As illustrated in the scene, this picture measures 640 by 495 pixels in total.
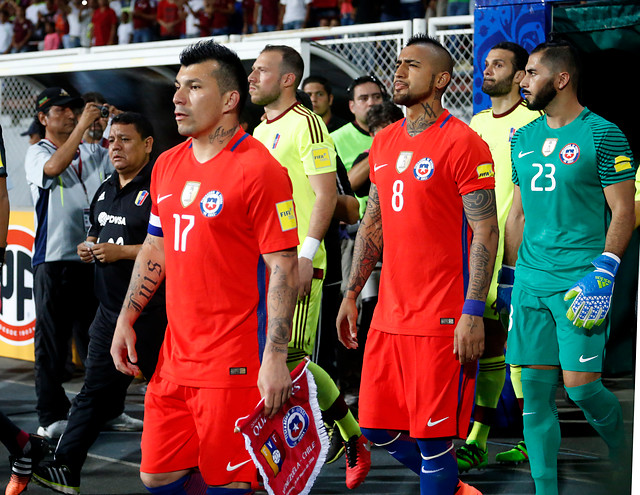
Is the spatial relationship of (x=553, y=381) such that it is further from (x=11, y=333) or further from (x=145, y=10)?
(x=145, y=10)

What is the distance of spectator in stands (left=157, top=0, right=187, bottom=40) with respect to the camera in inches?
557

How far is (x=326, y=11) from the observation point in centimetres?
1247

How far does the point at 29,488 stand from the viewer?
497cm

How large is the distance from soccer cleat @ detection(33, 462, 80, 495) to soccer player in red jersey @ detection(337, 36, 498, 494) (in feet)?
5.62

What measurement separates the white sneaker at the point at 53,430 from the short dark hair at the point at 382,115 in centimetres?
301

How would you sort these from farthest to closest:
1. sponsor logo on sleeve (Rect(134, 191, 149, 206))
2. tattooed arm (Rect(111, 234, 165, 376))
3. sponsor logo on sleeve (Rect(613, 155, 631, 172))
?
sponsor logo on sleeve (Rect(134, 191, 149, 206)) < sponsor logo on sleeve (Rect(613, 155, 631, 172)) < tattooed arm (Rect(111, 234, 165, 376))

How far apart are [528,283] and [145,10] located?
38.3 feet

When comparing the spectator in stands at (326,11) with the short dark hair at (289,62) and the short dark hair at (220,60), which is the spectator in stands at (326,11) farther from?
the short dark hair at (220,60)

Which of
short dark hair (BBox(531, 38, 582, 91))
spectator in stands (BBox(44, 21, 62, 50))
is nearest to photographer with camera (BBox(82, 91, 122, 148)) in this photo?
short dark hair (BBox(531, 38, 582, 91))

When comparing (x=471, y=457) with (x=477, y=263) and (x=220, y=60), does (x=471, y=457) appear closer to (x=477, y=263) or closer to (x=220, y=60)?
(x=477, y=263)

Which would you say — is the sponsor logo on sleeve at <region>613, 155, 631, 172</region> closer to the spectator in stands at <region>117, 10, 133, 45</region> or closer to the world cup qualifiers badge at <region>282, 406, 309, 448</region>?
the world cup qualifiers badge at <region>282, 406, 309, 448</region>

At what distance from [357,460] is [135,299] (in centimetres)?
191

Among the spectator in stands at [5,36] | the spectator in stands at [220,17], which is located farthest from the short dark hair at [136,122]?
the spectator in stands at [5,36]

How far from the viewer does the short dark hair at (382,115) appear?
249 inches
